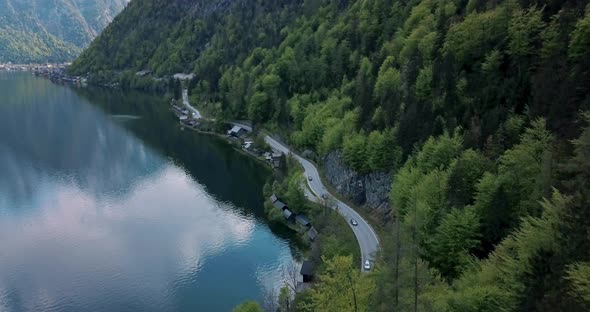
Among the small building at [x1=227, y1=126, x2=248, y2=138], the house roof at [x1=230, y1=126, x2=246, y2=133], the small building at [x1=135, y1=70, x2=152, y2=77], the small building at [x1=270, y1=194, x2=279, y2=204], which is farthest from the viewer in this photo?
the small building at [x1=135, y1=70, x2=152, y2=77]

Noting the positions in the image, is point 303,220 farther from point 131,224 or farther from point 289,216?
point 131,224

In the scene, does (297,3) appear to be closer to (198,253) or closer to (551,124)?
(198,253)

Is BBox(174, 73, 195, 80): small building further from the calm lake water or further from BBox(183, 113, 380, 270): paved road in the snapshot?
BBox(183, 113, 380, 270): paved road

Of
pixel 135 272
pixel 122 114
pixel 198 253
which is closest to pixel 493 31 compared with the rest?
pixel 198 253

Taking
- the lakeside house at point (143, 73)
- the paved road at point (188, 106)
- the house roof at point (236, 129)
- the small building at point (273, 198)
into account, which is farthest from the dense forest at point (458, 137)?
the lakeside house at point (143, 73)

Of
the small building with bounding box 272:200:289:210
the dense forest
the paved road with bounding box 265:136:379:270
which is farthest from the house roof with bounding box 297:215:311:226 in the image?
the dense forest
